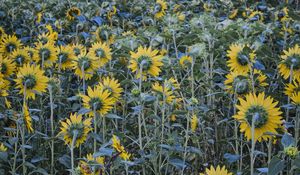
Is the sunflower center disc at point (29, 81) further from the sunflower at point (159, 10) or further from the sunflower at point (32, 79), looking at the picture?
the sunflower at point (159, 10)

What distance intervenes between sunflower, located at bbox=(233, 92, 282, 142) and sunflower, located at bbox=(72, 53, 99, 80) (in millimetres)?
745

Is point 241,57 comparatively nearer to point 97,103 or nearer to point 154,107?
point 154,107

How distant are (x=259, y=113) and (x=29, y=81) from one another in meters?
0.88

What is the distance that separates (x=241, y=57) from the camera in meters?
1.91

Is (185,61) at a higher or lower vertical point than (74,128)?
higher

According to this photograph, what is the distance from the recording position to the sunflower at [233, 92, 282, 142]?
4.73 ft

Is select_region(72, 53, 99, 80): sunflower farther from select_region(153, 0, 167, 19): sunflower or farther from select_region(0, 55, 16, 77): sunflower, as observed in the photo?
select_region(153, 0, 167, 19): sunflower

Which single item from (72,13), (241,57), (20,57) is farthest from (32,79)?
(72,13)

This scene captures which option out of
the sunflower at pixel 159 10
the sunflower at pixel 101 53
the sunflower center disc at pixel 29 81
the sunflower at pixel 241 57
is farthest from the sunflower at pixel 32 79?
the sunflower at pixel 159 10

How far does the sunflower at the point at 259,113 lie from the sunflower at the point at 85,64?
2.44 ft

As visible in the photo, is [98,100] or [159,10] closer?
[98,100]

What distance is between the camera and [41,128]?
225cm

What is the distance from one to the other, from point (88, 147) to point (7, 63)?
21.5 inches

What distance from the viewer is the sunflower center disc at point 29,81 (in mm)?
1929
